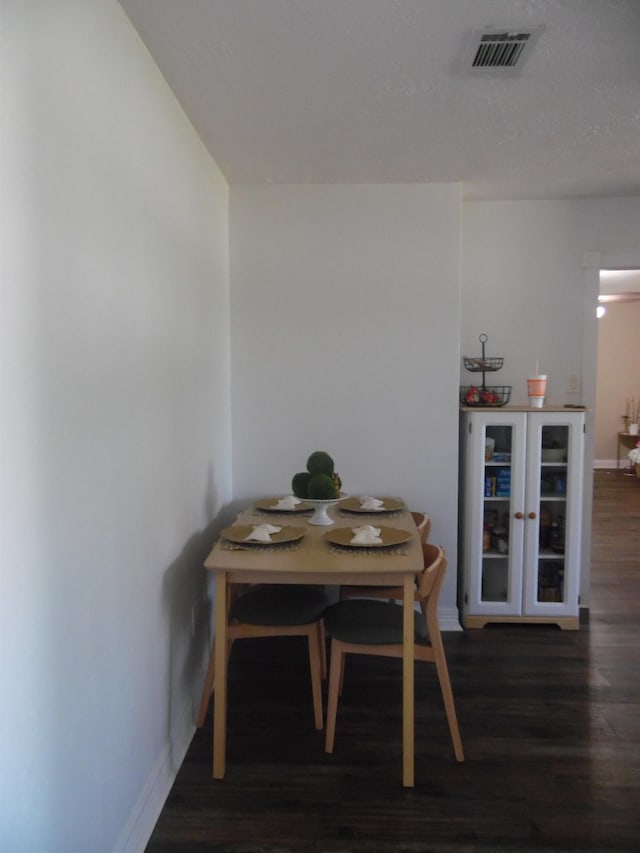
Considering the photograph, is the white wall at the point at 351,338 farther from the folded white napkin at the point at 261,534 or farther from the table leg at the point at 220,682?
the table leg at the point at 220,682

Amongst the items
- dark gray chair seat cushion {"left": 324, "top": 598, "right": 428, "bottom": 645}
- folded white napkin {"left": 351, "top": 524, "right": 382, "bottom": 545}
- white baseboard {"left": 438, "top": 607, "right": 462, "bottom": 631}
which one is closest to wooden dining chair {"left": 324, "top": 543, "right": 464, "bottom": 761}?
dark gray chair seat cushion {"left": 324, "top": 598, "right": 428, "bottom": 645}

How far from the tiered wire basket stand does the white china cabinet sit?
102 mm

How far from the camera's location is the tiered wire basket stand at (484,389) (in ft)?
10.5

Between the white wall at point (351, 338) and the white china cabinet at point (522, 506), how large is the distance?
4.7 inches

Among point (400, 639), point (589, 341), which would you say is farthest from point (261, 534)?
point (589, 341)

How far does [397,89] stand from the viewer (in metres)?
1.98

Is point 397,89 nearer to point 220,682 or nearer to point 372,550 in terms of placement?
point 372,550

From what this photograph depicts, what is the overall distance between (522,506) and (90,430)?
246 cm

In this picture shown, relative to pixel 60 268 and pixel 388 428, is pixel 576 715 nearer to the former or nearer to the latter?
pixel 388 428

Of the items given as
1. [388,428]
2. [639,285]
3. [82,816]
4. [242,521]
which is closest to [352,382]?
[388,428]

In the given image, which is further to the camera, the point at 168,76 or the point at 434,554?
the point at 434,554

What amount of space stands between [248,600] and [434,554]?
31.3 inches

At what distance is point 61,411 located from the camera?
1.21m

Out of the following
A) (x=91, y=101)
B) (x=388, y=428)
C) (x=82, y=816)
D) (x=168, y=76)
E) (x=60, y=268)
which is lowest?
(x=82, y=816)
